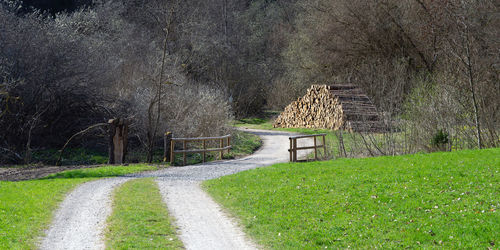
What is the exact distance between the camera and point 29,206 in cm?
1227

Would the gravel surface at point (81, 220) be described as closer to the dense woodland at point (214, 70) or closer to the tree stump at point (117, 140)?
the tree stump at point (117, 140)

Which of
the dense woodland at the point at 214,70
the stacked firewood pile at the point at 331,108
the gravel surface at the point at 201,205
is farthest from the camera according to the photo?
the stacked firewood pile at the point at 331,108

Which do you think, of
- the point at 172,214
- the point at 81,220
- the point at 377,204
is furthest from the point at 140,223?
the point at 377,204

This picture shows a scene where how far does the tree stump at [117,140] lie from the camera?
23953 millimetres

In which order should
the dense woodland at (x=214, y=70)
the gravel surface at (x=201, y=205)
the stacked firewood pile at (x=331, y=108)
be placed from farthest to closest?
the stacked firewood pile at (x=331, y=108) → the dense woodland at (x=214, y=70) → the gravel surface at (x=201, y=205)

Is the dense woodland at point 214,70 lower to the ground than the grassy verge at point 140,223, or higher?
higher

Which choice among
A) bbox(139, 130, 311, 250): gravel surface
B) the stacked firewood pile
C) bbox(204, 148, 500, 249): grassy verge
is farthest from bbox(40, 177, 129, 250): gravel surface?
the stacked firewood pile

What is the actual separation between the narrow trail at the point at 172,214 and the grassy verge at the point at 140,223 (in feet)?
0.66

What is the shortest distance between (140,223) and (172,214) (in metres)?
1.21

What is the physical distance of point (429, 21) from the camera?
36031mm

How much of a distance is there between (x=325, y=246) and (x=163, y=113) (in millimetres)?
22041

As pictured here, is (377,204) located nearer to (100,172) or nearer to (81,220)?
(81,220)

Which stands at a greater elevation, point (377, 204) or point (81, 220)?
point (377, 204)

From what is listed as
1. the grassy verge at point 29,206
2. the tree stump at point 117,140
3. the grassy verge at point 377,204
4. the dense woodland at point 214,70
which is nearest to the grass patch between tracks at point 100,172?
the grassy verge at point 29,206
